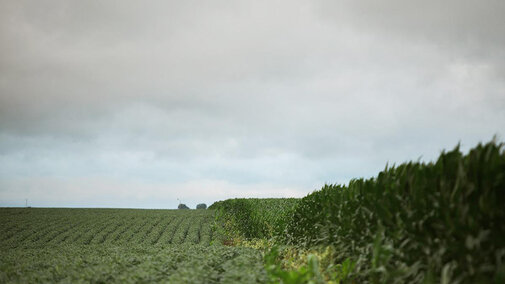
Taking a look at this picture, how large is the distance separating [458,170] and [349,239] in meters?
3.18

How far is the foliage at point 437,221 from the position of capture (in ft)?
13.7

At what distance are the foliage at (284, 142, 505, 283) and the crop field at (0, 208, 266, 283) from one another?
2221mm

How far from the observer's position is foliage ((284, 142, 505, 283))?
417 centimetres

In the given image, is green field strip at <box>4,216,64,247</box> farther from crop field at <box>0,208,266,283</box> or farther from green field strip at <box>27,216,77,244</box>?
green field strip at <box>27,216,77,244</box>

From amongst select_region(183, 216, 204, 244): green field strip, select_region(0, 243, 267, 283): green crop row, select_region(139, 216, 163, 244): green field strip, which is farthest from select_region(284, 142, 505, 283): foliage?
select_region(139, 216, 163, 244): green field strip

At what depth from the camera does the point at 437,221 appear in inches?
190

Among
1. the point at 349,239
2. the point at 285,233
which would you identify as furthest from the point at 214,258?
the point at 285,233

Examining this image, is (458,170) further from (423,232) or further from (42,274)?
(42,274)

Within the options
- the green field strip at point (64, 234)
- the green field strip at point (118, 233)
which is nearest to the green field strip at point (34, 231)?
the green field strip at point (64, 234)

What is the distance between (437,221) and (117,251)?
12.4 meters

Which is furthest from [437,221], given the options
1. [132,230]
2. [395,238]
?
[132,230]

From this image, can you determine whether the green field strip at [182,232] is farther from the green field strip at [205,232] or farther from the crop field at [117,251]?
the green field strip at [205,232]

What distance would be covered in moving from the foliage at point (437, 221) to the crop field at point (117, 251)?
2221mm

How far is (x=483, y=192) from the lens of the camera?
4.34 meters
